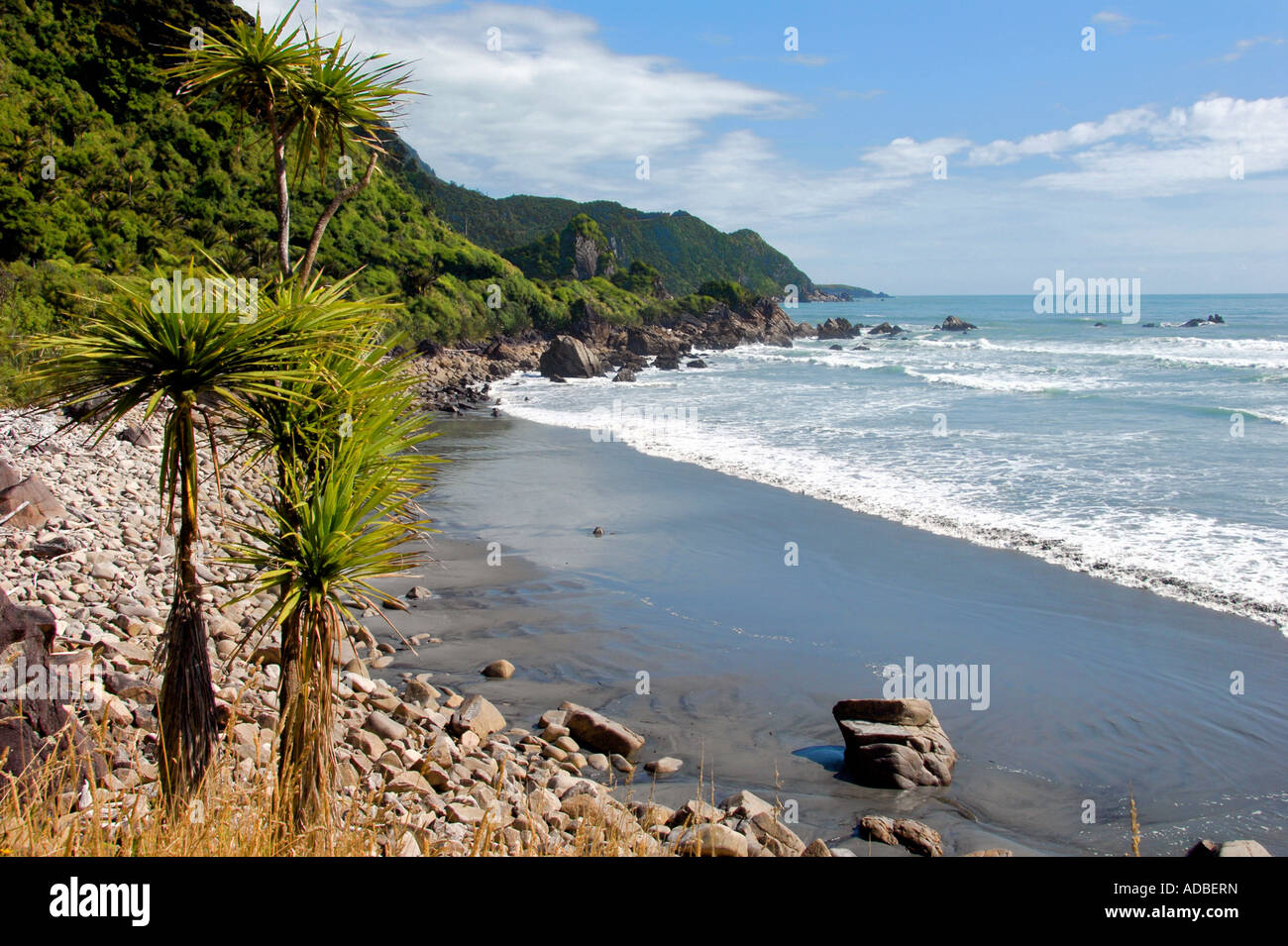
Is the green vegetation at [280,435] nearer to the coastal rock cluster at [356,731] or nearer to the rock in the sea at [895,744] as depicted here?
the coastal rock cluster at [356,731]

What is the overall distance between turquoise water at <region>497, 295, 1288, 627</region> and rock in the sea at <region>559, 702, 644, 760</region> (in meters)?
8.90

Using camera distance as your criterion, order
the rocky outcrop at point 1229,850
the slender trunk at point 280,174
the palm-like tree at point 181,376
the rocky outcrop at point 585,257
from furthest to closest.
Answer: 1. the rocky outcrop at point 585,257
2. the slender trunk at point 280,174
3. the rocky outcrop at point 1229,850
4. the palm-like tree at point 181,376

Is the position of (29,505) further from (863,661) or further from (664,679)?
(863,661)

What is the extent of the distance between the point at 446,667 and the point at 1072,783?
6436 millimetres

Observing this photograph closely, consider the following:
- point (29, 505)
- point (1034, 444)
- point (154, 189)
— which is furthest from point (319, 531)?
point (154, 189)

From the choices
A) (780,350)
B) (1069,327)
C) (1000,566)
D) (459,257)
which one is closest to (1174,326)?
(1069,327)

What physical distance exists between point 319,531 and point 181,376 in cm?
104

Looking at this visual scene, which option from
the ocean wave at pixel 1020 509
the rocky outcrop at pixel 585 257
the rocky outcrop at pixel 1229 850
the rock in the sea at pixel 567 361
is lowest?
the rocky outcrop at pixel 1229 850

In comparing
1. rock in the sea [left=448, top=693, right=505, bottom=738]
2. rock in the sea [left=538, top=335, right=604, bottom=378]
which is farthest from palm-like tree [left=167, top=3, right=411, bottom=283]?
rock in the sea [left=538, top=335, right=604, bottom=378]

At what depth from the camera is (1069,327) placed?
92688 mm

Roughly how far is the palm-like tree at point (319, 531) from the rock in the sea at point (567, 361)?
45.0m

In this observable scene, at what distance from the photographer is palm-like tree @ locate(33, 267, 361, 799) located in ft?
13.7

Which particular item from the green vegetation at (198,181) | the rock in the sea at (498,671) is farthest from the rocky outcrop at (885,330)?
the rock in the sea at (498,671)

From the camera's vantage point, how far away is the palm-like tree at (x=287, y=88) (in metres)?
5.98
